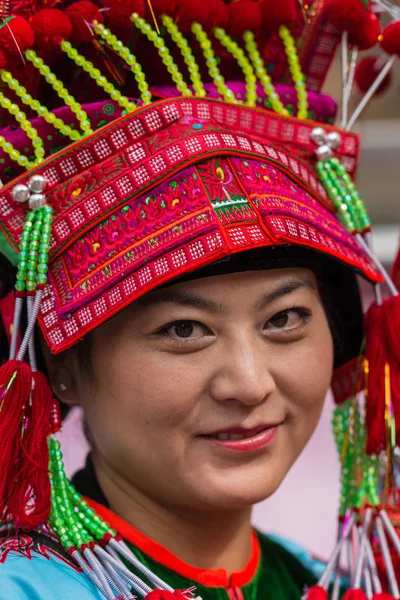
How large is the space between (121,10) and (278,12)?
0.27m

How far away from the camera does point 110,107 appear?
151cm

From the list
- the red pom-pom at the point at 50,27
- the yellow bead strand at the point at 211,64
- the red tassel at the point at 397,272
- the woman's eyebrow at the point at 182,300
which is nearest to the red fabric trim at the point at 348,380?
the red tassel at the point at 397,272

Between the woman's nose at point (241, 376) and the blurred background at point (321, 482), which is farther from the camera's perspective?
the blurred background at point (321, 482)

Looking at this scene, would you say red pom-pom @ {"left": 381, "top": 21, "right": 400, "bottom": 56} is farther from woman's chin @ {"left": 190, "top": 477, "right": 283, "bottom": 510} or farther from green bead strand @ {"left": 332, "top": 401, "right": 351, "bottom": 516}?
woman's chin @ {"left": 190, "top": 477, "right": 283, "bottom": 510}

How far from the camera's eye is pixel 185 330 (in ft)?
4.67

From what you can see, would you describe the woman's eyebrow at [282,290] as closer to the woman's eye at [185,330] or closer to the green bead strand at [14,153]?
the woman's eye at [185,330]

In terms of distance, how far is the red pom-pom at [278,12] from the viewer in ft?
5.34

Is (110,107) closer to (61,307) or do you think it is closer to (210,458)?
(61,307)

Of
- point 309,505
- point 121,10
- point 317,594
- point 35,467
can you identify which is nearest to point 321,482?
point 309,505

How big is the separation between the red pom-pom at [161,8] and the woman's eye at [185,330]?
47cm

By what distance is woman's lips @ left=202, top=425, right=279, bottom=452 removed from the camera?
1443 mm

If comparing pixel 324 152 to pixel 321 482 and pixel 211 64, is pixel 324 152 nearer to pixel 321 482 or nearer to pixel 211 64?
pixel 211 64

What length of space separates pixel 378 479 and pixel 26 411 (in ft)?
2.06

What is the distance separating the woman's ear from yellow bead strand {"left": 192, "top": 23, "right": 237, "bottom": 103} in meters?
0.46
